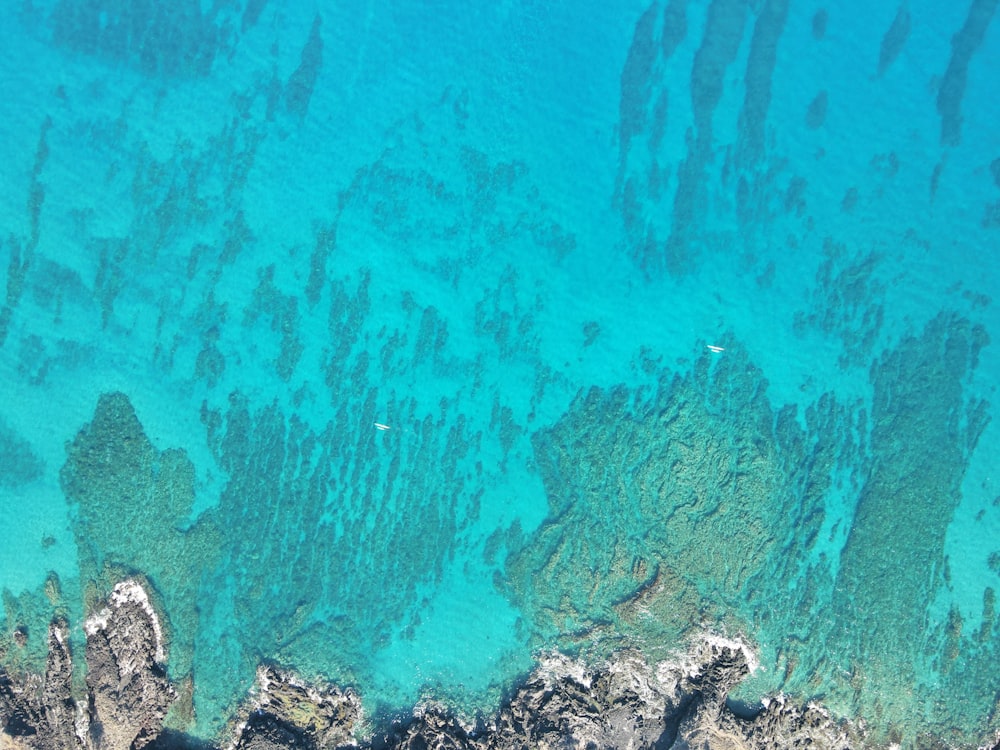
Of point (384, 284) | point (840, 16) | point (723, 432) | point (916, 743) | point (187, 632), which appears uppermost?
point (840, 16)

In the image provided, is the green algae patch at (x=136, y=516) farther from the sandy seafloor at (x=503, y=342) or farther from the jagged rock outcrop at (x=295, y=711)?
the jagged rock outcrop at (x=295, y=711)

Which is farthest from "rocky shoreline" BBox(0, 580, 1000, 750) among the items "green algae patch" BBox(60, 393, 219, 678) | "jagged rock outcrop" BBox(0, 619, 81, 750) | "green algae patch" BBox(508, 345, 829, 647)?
"green algae patch" BBox(508, 345, 829, 647)

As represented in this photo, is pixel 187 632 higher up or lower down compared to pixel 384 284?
lower down

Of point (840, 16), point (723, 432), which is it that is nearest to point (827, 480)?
point (723, 432)

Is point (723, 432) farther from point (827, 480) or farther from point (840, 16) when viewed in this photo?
point (840, 16)

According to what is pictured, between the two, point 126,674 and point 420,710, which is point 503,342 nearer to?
point 420,710

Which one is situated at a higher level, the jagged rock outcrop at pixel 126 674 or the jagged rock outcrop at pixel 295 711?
the jagged rock outcrop at pixel 295 711

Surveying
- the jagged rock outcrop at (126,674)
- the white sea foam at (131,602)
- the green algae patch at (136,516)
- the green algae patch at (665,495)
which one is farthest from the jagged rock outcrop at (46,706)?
the green algae patch at (665,495)
